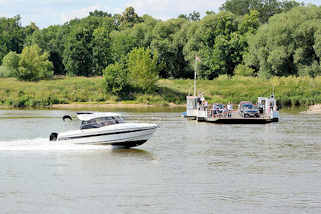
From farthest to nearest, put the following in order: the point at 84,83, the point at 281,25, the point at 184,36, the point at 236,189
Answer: the point at 184,36
the point at 84,83
the point at 281,25
the point at 236,189

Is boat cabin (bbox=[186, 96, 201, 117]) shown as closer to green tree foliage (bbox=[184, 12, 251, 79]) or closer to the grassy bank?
the grassy bank

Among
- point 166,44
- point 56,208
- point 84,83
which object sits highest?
point 166,44

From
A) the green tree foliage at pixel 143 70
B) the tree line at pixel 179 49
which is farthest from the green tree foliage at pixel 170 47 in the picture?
the green tree foliage at pixel 143 70

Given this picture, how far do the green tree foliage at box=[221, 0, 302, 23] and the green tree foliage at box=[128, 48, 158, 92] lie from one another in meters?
49.4

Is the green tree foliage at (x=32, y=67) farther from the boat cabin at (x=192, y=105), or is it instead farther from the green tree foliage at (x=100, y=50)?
the boat cabin at (x=192, y=105)

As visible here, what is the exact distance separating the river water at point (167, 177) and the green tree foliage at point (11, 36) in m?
113

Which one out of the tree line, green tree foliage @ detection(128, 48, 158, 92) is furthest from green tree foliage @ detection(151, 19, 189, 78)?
green tree foliage @ detection(128, 48, 158, 92)

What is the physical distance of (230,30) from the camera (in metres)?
125

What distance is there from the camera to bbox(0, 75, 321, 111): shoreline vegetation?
101m

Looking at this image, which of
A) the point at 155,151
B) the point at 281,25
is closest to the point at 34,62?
the point at 281,25

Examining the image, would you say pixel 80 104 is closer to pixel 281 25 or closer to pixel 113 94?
pixel 113 94

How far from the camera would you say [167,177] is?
2647 centimetres

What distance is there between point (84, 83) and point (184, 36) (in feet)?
73.3

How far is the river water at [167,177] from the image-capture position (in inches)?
834
